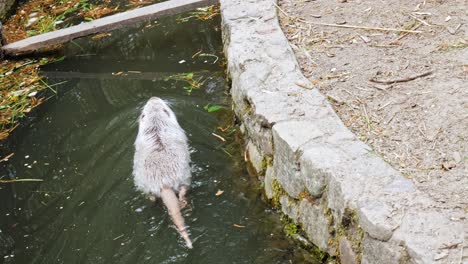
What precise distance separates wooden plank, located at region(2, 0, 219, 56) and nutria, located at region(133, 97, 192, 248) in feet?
7.07

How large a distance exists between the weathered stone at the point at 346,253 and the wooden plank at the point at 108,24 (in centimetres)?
452

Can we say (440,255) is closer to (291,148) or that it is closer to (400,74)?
(291,148)

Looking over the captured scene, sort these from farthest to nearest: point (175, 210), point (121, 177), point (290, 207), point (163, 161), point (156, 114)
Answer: point (156, 114)
point (121, 177)
point (163, 161)
point (175, 210)
point (290, 207)

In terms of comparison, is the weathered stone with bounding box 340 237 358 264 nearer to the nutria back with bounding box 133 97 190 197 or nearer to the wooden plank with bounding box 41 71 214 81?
the nutria back with bounding box 133 97 190 197

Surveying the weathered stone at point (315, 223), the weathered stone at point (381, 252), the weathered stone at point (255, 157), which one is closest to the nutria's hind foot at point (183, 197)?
the weathered stone at point (255, 157)

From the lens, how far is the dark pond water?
14.3 ft

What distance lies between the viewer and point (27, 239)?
469 cm

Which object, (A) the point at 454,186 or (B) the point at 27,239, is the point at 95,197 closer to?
(B) the point at 27,239

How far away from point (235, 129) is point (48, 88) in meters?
2.73

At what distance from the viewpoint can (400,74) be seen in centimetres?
468

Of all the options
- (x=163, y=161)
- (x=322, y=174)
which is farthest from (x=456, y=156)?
(x=163, y=161)

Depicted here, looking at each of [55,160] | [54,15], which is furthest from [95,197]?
[54,15]

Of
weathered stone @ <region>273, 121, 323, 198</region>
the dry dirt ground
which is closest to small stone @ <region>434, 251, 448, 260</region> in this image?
the dry dirt ground

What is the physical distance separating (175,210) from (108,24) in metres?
3.73
